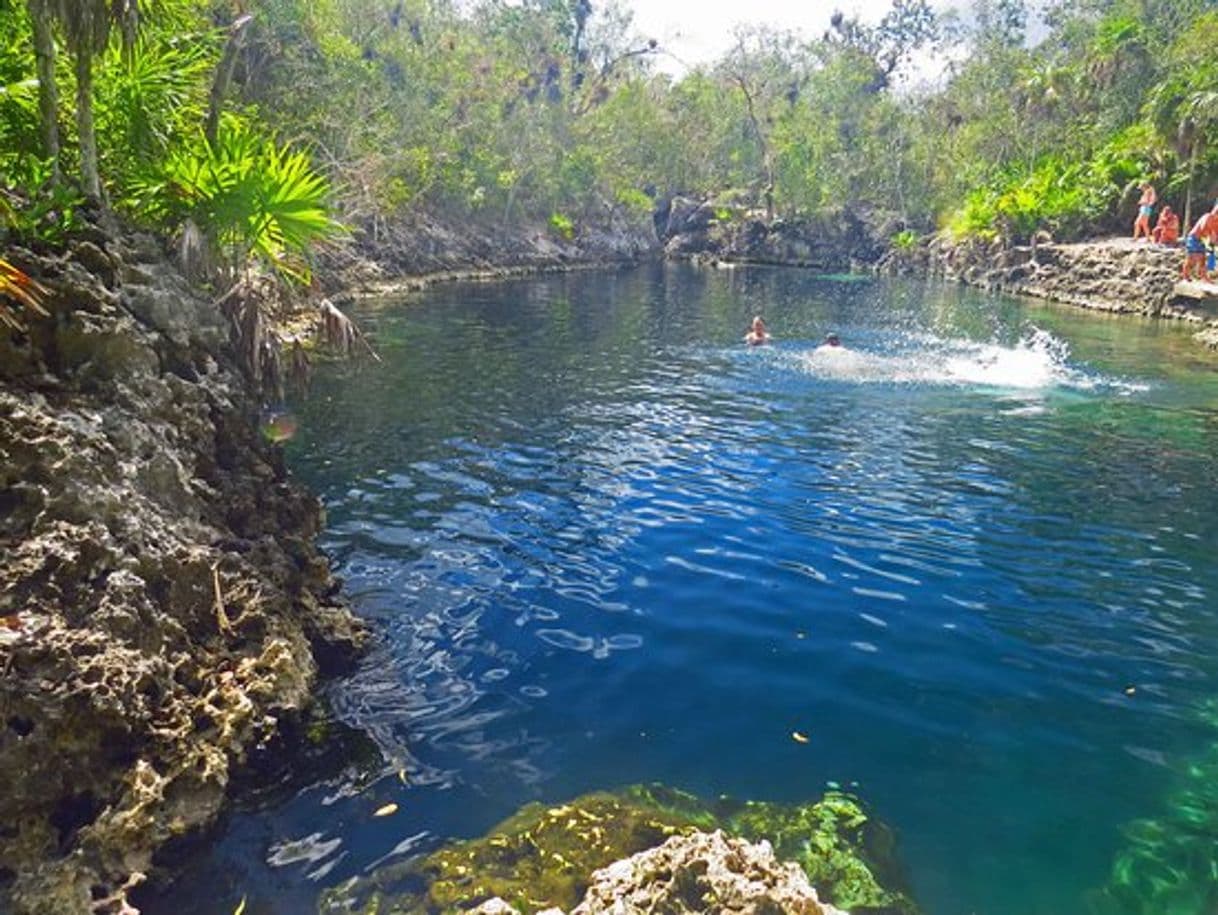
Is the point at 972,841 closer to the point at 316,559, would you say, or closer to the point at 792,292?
the point at 316,559

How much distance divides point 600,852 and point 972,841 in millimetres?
2664

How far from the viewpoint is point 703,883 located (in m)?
4.59

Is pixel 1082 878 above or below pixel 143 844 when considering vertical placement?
below

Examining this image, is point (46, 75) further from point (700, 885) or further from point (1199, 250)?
point (1199, 250)

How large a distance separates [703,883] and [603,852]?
109cm

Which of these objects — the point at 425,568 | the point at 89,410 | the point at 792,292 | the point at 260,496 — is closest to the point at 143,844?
the point at 89,410

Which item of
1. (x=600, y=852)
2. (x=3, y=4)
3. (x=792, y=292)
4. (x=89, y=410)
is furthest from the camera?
(x=792, y=292)

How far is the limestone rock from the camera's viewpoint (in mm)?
4422

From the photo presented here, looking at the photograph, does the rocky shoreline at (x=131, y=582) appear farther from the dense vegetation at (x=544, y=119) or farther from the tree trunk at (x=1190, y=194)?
the tree trunk at (x=1190, y=194)

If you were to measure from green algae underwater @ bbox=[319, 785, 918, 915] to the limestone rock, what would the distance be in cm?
59

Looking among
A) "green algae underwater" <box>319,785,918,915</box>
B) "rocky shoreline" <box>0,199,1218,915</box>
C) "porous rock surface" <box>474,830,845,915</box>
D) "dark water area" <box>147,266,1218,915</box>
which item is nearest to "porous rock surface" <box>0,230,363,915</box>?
"rocky shoreline" <box>0,199,1218,915</box>

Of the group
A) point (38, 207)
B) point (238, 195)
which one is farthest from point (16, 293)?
point (238, 195)

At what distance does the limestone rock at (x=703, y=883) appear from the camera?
4.42m

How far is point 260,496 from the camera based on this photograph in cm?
855
